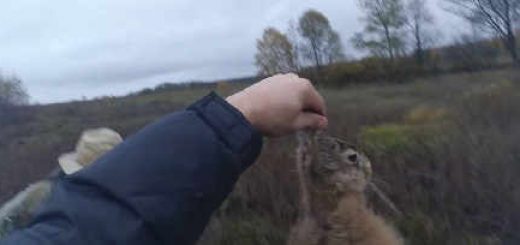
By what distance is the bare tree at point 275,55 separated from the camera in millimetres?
2830

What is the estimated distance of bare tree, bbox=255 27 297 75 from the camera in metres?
2.83

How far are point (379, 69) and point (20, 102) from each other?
1182cm

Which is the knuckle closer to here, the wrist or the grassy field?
the wrist

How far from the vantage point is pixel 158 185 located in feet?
4.50

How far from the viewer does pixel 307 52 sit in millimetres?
3230

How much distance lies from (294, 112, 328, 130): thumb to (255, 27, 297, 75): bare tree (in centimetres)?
112

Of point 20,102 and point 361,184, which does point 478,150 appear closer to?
point 361,184

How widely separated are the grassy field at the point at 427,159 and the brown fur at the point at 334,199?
220 inches

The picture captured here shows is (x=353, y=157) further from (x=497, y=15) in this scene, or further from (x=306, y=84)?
(x=497, y=15)

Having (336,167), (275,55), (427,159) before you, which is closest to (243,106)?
(336,167)

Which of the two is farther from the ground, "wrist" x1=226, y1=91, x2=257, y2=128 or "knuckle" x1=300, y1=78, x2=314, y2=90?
"knuckle" x1=300, y1=78, x2=314, y2=90

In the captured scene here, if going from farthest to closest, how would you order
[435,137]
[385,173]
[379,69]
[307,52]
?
[435,137] → [385,173] → [379,69] → [307,52]

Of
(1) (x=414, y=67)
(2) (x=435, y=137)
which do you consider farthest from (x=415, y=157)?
(1) (x=414, y=67)

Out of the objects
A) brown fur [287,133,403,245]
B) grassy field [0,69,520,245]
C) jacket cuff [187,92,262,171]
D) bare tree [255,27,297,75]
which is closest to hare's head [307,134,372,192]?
brown fur [287,133,403,245]
